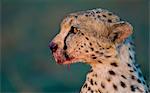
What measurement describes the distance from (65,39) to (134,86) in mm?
437

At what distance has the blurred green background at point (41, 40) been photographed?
11000 mm

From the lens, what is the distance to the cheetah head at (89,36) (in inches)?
164

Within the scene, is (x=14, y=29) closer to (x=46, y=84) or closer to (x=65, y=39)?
(x=46, y=84)

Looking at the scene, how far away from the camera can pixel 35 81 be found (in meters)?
11.1

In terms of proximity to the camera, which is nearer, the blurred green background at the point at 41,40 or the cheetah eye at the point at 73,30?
the cheetah eye at the point at 73,30

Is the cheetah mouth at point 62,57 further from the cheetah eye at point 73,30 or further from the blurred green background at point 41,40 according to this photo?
the blurred green background at point 41,40

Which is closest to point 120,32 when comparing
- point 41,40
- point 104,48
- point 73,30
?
point 104,48

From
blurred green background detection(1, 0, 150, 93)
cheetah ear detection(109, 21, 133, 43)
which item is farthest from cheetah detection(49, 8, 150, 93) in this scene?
blurred green background detection(1, 0, 150, 93)

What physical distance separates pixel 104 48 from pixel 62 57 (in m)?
0.23

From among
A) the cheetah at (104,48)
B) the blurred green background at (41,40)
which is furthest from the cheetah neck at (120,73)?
the blurred green background at (41,40)

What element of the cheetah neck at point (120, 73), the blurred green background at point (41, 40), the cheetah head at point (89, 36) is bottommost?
the blurred green background at point (41, 40)

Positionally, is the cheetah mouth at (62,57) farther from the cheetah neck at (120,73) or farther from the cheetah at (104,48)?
the cheetah neck at (120,73)

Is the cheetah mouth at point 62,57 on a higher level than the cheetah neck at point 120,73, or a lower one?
higher

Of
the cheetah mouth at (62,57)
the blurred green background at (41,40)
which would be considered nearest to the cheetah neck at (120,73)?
the cheetah mouth at (62,57)
